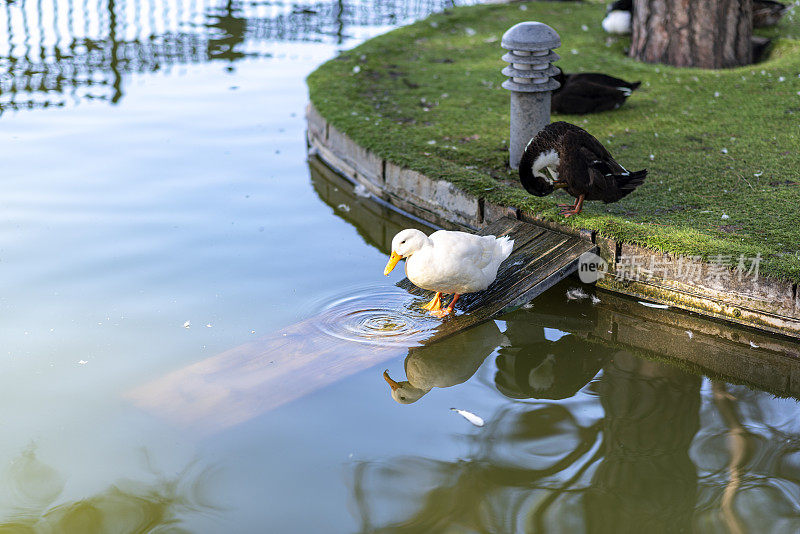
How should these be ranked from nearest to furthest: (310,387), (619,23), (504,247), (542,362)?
1. (310,387)
2. (542,362)
3. (504,247)
4. (619,23)

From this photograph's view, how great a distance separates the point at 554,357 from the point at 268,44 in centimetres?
957

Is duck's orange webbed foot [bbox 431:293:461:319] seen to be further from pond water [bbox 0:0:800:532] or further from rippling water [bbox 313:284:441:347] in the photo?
pond water [bbox 0:0:800:532]

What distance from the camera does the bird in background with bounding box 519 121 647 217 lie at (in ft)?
17.8

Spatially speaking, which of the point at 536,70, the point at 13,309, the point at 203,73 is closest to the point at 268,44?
the point at 203,73

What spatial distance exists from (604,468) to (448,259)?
1.54m

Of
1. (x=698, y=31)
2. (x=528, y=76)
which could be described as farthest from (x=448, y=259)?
(x=698, y=31)

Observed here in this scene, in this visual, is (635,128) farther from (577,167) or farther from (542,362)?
(542,362)

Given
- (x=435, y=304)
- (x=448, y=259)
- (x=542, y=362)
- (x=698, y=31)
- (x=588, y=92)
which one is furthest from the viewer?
(x=698, y=31)

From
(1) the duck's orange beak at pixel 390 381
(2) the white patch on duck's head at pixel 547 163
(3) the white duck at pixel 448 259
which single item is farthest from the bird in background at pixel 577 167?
(1) the duck's orange beak at pixel 390 381

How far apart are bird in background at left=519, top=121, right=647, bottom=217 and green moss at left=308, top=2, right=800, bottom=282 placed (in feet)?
0.69

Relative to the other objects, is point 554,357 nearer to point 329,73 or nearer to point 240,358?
point 240,358

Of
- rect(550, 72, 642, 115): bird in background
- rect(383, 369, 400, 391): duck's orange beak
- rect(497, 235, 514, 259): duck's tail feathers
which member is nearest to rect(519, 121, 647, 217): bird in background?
rect(497, 235, 514, 259): duck's tail feathers

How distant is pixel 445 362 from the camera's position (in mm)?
4836

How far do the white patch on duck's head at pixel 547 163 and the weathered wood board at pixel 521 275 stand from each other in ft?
1.26
